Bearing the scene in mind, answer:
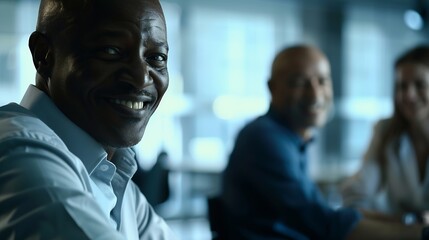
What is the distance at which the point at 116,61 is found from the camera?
955 mm

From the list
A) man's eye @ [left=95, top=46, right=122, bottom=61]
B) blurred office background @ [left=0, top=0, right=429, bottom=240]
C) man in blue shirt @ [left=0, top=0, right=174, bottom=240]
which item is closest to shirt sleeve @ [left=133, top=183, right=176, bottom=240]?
man in blue shirt @ [left=0, top=0, right=174, bottom=240]

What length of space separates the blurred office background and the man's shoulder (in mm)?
4592

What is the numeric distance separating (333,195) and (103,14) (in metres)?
4.53

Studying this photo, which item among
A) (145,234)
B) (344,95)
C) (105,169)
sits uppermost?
(105,169)

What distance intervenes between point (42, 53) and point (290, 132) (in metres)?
1.39

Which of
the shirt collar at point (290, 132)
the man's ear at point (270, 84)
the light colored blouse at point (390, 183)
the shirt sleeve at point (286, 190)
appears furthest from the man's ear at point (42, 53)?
the light colored blouse at point (390, 183)

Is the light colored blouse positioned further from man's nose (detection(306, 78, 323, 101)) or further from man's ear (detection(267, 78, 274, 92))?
man's ear (detection(267, 78, 274, 92))

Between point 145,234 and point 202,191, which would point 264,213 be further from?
point 202,191

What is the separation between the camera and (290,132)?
227cm

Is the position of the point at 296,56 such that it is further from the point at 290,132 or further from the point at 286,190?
the point at 286,190

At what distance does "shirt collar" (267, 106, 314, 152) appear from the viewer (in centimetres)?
226

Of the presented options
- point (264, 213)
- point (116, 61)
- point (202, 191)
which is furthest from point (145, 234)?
point (202, 191)

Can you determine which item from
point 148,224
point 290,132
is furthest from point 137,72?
point 290,132

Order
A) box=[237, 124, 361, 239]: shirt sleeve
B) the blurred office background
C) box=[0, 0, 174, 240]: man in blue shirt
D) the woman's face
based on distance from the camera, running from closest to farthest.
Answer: box=[0, 0, 174, 240]: man in blue shirt
box=[237, 124, 361, 239]: shirt sleeve
the woman's face
the blurred office background
